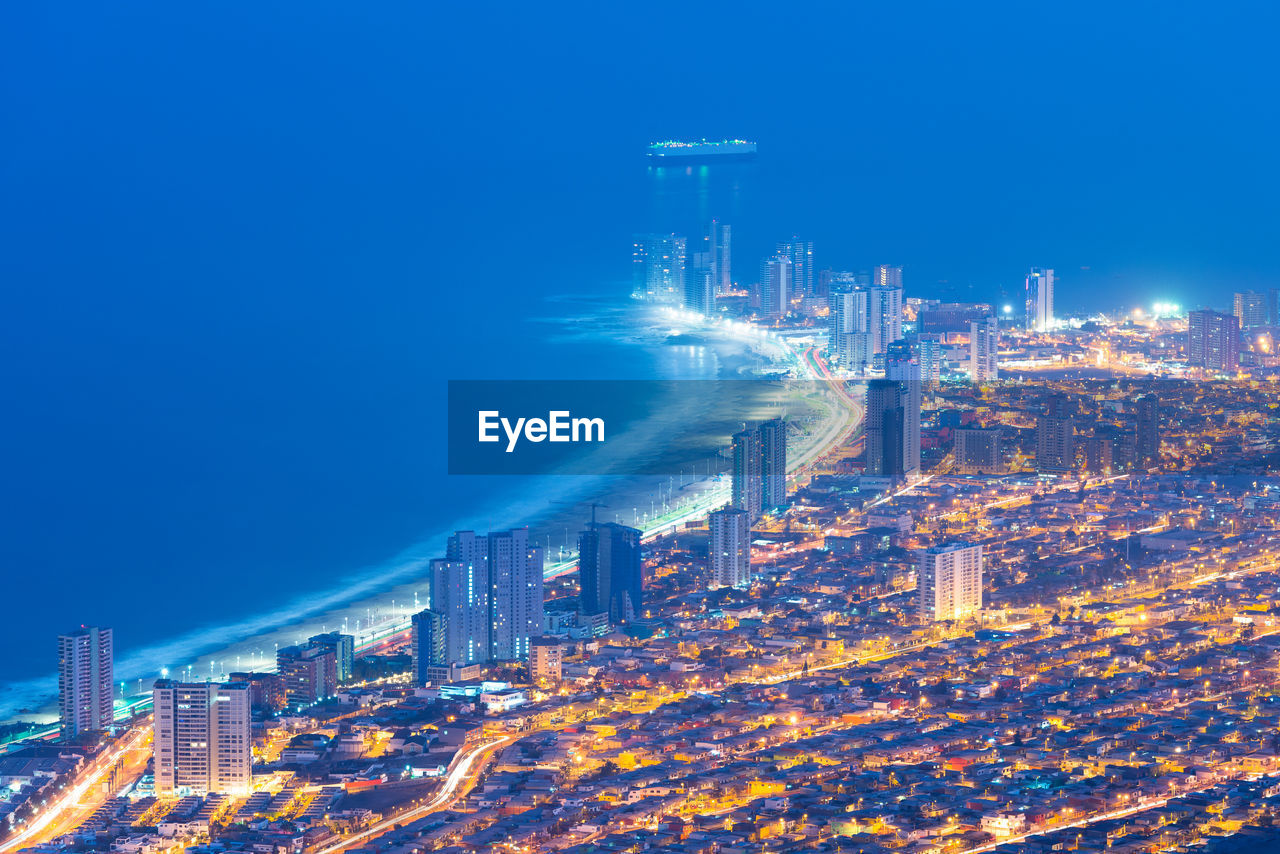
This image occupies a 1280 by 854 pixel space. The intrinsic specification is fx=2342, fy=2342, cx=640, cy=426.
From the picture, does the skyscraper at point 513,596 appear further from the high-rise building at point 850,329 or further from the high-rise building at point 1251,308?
the high-rise building at point 1251,308

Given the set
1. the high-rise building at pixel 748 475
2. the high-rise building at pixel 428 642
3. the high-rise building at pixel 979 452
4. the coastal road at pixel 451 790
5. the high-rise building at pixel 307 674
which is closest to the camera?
the coastal road at pixel 451 790

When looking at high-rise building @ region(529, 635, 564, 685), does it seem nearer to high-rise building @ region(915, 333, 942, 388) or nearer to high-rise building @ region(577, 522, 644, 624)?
high-rise building @ region(577, 522, 644, 624)

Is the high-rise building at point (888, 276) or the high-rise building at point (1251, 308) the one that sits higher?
the high-rise building at point (888, 276)

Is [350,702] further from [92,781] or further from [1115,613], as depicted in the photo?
[1115,613]

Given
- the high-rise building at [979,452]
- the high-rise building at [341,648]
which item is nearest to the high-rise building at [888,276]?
the high-rise building at [979,452]

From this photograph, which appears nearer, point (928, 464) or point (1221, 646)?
point (1221, 646)

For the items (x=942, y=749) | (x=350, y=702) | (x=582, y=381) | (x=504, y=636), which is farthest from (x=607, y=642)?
(x=582, y=381)
